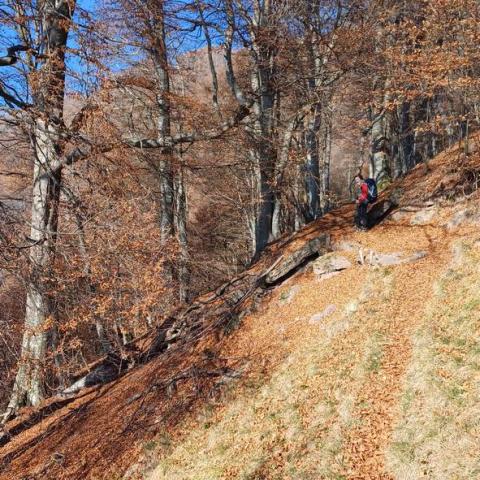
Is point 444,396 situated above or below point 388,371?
below

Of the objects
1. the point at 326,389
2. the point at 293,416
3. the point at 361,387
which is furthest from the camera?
the point at 326,389

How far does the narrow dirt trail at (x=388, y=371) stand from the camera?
523 cm

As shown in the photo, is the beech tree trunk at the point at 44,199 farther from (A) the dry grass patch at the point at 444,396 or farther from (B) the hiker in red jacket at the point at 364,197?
(B) the hiker in red jacket at the point at 364,197

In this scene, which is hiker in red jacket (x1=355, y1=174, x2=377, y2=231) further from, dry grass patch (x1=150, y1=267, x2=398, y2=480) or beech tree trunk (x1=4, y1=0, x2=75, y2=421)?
beech tree trunk (x1=4, y1=0, x2=75, y2=421)

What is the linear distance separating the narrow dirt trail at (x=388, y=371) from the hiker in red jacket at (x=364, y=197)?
6.78ft

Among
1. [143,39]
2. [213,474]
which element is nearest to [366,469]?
[213,474]

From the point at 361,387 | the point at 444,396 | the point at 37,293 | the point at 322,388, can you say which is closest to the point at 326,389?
the point at 322,388

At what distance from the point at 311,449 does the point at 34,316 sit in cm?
590

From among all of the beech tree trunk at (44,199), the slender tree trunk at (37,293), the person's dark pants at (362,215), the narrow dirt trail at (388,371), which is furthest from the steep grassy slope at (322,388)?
the beech tree trunk at (44,199)

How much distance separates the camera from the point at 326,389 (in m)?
6.51

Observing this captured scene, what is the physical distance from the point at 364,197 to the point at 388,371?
16.8 feet

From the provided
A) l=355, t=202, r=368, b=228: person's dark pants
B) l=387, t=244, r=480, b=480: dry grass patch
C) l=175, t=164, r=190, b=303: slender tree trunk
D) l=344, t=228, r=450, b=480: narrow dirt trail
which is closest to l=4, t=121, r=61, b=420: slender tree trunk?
l=175, t=164, r=190, b=303: slender tree trunk

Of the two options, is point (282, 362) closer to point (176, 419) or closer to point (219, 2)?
point (176, 419)

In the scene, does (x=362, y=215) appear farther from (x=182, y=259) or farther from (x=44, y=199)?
(x=44, y=199)
